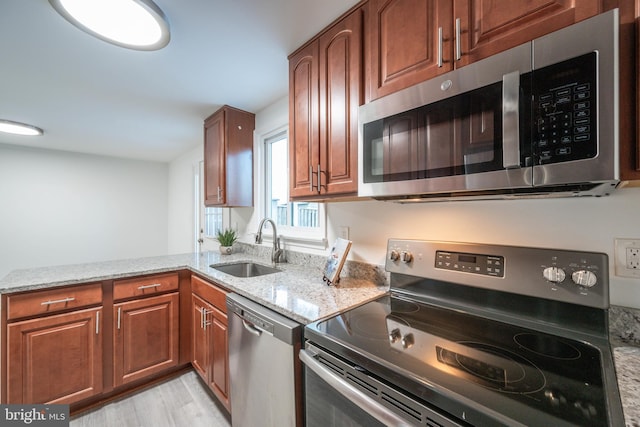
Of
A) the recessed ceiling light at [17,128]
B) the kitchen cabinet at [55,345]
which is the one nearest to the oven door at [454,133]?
the kitchen cabinet at [55,345]

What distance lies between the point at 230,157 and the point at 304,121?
117cm

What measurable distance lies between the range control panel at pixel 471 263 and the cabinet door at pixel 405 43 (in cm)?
73

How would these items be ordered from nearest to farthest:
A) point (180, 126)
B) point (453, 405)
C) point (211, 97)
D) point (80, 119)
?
A: point (453, 405), point (211, 97), point (80, 119), point (180, 126)

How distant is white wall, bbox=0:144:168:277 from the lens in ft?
12.5

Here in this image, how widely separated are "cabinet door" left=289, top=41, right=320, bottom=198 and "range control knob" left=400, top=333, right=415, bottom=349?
815mm

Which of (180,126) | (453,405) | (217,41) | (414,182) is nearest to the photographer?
(453,405)

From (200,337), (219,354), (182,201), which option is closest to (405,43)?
(219,354)

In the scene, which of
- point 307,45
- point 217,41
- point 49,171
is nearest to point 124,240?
point 49,171

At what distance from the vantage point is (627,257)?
2.72ft

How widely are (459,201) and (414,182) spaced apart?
15.2 inches

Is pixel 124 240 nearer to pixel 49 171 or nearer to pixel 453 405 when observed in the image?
pixel 49 171

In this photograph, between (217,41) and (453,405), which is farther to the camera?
(217,41)

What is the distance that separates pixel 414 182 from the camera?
94 centimetres

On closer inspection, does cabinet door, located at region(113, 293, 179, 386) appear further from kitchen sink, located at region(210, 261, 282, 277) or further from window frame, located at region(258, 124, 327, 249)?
window frame, located at region(258, 124, 327, 249)
